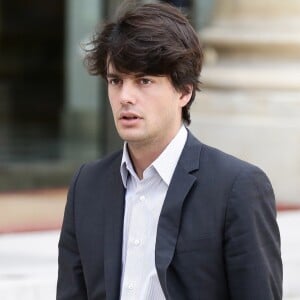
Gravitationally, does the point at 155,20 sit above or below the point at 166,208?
above

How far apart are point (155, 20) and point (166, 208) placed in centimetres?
49

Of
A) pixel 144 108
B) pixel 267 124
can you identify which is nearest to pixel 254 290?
pixel 144 108

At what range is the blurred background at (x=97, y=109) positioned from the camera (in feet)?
32.3

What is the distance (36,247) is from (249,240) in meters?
4.67

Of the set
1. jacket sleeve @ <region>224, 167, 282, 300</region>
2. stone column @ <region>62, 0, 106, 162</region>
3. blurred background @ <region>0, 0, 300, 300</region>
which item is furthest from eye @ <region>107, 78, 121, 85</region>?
stone column @ <region>62, 0, 106, 162</region>

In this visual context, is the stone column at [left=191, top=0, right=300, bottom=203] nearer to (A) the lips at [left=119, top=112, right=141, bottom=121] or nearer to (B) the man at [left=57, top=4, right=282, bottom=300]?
(B) the man at [left=57, top=4, right=282, bottom=300]

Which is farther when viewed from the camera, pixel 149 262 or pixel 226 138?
pixel 226 138

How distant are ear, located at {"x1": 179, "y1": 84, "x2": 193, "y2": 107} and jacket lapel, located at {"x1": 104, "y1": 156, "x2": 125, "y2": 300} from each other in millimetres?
248

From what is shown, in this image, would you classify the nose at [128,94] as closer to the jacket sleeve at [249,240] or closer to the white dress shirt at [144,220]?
the white dress shirt at [144,220]

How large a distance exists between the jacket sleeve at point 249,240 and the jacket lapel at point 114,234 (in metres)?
0.29

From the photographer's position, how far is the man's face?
312cm

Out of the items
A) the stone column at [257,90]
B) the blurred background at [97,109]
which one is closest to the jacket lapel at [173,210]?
the blurred background at [97,109]

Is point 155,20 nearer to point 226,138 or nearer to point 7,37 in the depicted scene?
point 226,138

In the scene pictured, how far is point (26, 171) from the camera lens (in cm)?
1446
